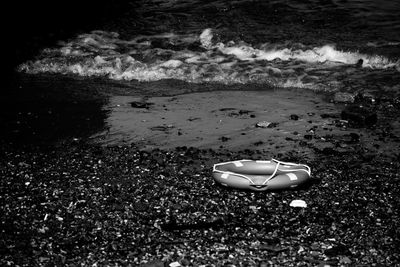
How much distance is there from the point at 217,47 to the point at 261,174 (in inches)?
317

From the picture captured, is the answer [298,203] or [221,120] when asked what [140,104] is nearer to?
[221,120]

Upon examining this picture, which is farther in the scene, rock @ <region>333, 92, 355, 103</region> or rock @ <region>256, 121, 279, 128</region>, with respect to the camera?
rock @ <region>333, 92, 355, 103</region>

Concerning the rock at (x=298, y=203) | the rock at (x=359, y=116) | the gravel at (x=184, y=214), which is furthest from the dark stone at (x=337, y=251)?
the rock at (x=359, y=116)

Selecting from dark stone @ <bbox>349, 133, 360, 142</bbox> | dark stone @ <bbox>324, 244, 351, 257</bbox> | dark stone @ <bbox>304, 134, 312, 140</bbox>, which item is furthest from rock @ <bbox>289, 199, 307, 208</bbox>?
dark stone @ <bbox>349, 133, 360, 142</bbox>

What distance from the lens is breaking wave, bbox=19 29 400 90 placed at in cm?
1021

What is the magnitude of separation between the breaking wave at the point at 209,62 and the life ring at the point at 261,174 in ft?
14.2

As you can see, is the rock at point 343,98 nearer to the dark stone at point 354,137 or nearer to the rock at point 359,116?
the rock at point 359,116

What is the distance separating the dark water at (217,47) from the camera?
1001 centimetres

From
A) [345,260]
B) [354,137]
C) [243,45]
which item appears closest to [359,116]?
[354,137]

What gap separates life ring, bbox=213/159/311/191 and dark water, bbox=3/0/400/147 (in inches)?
159

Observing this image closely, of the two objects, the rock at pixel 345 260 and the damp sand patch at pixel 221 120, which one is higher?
the damp sand patch at pixel 221 120

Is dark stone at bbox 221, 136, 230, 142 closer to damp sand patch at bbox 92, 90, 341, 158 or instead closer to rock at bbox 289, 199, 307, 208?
damp sand patch at bbox 92, 90, 341, 158

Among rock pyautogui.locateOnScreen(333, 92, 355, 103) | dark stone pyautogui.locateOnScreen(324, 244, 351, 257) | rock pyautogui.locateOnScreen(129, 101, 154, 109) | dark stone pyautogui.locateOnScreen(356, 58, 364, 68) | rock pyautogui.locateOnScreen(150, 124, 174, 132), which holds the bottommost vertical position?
dark stone pyautogui.locateOnScreen(324, 244, 351, 257)

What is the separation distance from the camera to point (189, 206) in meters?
4.97
